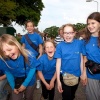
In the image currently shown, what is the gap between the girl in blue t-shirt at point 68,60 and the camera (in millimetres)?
4348

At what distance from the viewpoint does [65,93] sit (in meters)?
4.44

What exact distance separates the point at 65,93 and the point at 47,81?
2.07ft

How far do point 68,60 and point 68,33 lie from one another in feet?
1.59

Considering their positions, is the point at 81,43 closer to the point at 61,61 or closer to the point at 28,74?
the point at 61,61

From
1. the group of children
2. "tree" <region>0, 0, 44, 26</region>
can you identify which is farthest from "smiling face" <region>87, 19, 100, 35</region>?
"tree" <region>0, 0, 44, 26</region>

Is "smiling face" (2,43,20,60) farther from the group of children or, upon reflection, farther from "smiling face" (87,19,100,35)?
"smiling face" (87,19,100,35)

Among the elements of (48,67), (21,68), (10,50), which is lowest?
(48,67)

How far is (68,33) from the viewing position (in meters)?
4.50

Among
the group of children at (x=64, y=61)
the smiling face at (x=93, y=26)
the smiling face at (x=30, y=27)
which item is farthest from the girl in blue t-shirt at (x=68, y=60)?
the smiling face at (x=30, y=27)

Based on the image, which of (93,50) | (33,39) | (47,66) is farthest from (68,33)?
(33,39)

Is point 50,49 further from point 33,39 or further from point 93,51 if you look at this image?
point 33,39

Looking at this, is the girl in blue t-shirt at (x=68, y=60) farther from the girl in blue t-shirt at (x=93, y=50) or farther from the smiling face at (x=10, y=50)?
the smiling face at (x=10, y=50)

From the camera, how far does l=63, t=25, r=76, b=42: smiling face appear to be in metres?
4.46

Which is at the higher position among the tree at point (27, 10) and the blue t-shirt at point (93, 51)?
the tree at point (27, 10)
